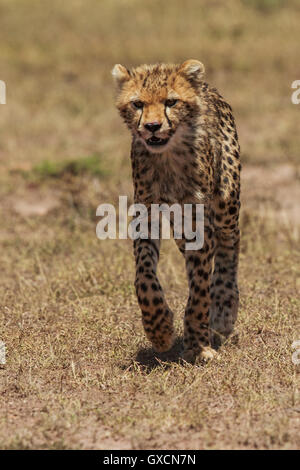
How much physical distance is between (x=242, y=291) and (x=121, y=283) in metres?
0.86

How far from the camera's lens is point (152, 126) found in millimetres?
4617

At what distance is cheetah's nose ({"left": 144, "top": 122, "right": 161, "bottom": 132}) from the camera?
4605mm

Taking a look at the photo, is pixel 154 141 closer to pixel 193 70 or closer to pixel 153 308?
pixel 193 70

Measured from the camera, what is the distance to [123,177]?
9344 millimetres

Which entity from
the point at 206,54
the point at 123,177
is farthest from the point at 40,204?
the point at 206,54

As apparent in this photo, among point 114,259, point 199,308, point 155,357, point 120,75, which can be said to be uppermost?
point 120,75

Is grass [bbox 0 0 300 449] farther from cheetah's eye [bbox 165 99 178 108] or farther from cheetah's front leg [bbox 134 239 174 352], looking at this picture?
cheetah's eye [bbox 165 99 178 108]

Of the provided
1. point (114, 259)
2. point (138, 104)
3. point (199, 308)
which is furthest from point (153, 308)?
point (114, 259)

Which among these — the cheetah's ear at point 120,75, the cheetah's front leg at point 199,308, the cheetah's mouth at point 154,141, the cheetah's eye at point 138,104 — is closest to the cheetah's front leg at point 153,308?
the cheetah's front leg at point 199,308

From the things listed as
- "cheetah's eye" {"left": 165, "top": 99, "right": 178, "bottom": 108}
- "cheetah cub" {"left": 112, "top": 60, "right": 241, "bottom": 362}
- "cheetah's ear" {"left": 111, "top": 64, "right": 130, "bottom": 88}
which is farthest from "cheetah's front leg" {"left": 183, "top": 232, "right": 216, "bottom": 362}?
"cheetah's ear" {"left": 111, "top": 64, "right": 130, "bottom": 88}

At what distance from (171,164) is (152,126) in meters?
→ 0.37

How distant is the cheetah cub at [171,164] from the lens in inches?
187
